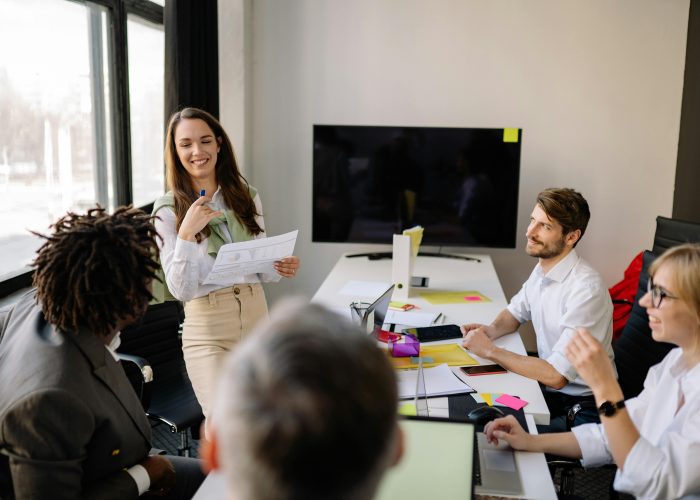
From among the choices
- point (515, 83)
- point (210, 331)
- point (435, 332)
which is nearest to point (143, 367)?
point (210, 331)

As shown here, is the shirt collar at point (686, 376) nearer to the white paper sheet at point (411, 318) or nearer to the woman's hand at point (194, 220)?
the white paper sheet at point (411, 318)

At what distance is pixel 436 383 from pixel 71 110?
2.21 meters

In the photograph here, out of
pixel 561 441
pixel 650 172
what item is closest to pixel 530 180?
pixel 650 172

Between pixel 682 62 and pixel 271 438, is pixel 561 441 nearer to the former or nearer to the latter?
pixel 271 438

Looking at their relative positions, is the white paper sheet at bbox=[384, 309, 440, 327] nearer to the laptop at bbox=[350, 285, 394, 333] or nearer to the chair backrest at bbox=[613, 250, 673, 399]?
the laptop at bbox=[350, 285, 394, 333]

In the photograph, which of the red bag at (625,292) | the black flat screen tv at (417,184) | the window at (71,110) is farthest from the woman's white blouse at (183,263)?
the red bag at (625,292)

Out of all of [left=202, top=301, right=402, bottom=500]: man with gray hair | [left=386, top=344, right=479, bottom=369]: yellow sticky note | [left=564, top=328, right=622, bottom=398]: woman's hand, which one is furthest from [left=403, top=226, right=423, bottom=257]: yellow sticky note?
[left=202, top=301, right=402, bottom=500]: man with gray hair

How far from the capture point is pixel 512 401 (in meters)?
1.86

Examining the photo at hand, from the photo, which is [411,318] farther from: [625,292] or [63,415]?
[625,292]

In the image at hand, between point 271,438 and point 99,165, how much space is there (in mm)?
3037

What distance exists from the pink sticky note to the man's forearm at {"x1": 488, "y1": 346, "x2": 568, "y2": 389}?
0.70 feet

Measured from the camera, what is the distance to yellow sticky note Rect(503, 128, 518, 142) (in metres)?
3.78

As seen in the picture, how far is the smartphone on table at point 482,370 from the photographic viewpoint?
6.80ft

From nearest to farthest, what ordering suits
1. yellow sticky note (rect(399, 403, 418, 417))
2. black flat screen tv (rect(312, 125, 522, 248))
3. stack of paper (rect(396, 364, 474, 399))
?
yellow sticky note (rect(399, 403, 418, 417)), stack of paper (rect(396, 364, 474, 399)), black flat screen tv (rect(312, 125, 522, 248))
